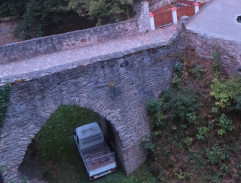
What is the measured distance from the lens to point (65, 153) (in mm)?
9625

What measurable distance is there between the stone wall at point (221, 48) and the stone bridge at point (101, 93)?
0.59 metres

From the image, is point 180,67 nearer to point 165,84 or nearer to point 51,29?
point 165,84

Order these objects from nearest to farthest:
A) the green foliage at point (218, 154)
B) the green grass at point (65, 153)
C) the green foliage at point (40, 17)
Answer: the green foliage at point (218, 154) < the green grass at point (65, 153) < the green foliage at point (40, 17)

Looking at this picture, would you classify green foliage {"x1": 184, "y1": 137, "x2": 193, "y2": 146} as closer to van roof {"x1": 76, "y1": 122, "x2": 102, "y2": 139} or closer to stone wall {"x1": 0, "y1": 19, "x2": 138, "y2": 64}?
van roof {"x1": 76, "y1": 122, "x2": 102, "y2": 139}

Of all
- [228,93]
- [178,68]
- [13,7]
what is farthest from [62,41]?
[13,7]

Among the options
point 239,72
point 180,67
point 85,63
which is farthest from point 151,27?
point 85,63

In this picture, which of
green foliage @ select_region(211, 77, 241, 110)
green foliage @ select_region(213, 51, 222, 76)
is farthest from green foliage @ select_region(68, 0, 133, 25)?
green foliage @ select_region(211, 77, 241, 110)

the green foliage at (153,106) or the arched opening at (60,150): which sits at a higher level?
the green foliage at (153,106)

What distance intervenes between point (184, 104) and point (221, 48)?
84.5 inches

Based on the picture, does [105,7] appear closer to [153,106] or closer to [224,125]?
[153,106]

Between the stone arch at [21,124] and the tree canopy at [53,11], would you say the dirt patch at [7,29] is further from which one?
the stone arch at [21,124]

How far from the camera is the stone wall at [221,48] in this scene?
24.8ft

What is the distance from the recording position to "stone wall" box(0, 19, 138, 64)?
12.1 metres

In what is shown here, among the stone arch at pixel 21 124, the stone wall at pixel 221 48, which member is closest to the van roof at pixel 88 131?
the stone arch at pixel 21 124
